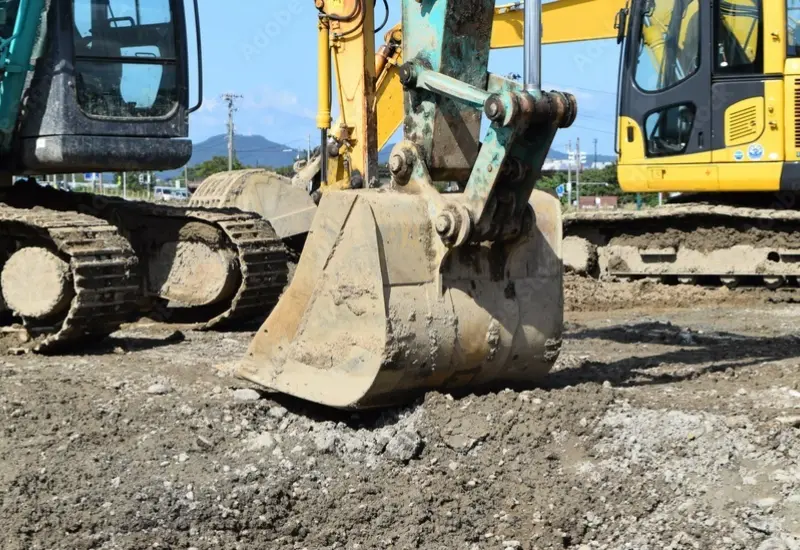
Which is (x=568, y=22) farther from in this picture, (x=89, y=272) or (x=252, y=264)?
(x=89, y=272)

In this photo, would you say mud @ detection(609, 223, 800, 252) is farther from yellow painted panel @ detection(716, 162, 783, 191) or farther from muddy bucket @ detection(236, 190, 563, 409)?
muddy bucket @ detection(236, 190, 563, 409)

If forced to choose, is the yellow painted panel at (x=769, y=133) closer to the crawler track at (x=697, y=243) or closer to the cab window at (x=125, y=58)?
the crawler track at (x=697, y=243)

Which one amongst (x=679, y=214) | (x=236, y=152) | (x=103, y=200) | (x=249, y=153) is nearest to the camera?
(x=103, y=200)

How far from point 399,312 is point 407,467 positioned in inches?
24.0

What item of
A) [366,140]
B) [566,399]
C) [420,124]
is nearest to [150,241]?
[366,140]

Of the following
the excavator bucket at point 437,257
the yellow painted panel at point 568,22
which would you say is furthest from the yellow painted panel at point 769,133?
the excavator bucket at point 437,257

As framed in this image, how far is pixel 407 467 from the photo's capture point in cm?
420

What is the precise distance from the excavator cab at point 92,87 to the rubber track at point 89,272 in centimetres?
56

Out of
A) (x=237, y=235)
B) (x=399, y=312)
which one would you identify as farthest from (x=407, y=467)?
(x=237, y=235)

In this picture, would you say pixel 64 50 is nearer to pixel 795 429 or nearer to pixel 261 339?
pixel 261 339

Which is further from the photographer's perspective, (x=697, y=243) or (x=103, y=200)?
(x=697, y=243)

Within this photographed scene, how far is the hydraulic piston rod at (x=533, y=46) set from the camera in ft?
13.6

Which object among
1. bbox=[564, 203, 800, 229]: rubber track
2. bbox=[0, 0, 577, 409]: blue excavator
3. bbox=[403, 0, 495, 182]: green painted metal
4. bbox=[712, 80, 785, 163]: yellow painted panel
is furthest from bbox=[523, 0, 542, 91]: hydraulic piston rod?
bbox=[564, 203, 800, 229]: rubber track

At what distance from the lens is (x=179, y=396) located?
16.7ft
